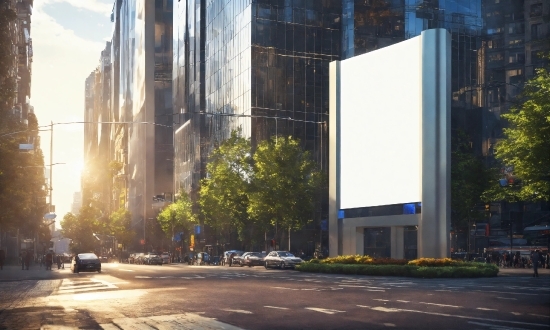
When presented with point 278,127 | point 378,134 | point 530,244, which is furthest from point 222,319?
point 278,127

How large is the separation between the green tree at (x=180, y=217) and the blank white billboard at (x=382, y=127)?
241ft

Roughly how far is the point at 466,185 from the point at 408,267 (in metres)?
34.1

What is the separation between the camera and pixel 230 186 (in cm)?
8900

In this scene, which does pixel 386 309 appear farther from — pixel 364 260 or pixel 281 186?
pixel 281 186

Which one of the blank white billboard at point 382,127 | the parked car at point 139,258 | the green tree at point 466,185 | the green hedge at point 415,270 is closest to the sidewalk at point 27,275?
the green hedge at point 415,270

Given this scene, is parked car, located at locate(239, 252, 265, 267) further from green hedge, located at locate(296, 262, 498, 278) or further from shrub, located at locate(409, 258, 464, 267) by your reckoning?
shrub, located at locate(409, 258, 464, 267)

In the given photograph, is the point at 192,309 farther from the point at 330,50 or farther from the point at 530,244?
the point at 330,50

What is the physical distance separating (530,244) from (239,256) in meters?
32.0

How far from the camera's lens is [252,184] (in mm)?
85688

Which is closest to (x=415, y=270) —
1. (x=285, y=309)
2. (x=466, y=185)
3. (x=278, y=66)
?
(x=285, y=309)

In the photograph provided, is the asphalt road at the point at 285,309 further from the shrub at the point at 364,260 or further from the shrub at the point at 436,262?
the shrub at the point at 364,260

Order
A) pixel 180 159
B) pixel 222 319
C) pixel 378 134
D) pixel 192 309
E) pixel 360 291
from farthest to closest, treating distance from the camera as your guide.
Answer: pixel 180 159
pixel 378 134
pixel 360 291
pixel 192 309
pixel 222 319

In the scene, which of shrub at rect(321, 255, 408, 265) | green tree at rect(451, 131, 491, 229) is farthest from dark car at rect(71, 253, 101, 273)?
green tree at rect(451, 131, 491, 229)

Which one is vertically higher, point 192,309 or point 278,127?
point 278,127
